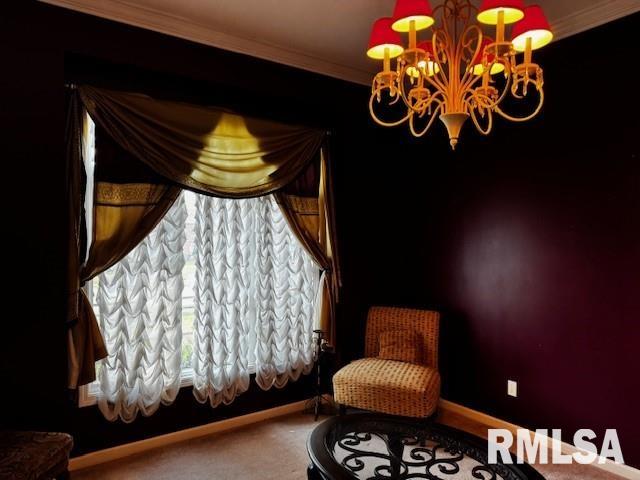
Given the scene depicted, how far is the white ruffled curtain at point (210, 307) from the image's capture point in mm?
2885

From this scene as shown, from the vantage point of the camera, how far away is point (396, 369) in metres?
3.34

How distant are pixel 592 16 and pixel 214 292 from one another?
288cm

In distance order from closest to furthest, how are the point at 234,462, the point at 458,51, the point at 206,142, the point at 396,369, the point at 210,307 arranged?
1. the point at 458,51
2. the point at 234,462
3. the point at 206,142
4. the point at 210,307
5. the point at 396,369

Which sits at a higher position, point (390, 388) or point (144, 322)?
point (144, 322)

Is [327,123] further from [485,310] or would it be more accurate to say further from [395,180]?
[485,310]

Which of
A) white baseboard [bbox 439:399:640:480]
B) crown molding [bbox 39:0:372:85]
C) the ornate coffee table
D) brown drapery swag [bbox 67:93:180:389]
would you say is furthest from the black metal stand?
crown molding [bbox 39:0:372:85]

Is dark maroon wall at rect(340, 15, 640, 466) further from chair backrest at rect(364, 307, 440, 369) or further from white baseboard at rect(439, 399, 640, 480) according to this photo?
chair backrest at rect(364, 307, 440, 369)

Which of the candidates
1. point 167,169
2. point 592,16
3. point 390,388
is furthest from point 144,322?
point 592,16

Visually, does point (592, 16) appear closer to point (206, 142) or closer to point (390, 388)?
point (206, 142)

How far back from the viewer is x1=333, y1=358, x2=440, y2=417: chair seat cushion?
309 centimetres

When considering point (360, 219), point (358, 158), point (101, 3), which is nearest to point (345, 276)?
point (360, 219)

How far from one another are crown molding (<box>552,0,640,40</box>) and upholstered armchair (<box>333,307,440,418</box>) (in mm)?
2081

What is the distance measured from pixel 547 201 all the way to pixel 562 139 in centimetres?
40

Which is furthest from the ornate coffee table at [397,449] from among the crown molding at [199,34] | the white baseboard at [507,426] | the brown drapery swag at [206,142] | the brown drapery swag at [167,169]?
the crown molding at [199,34]
